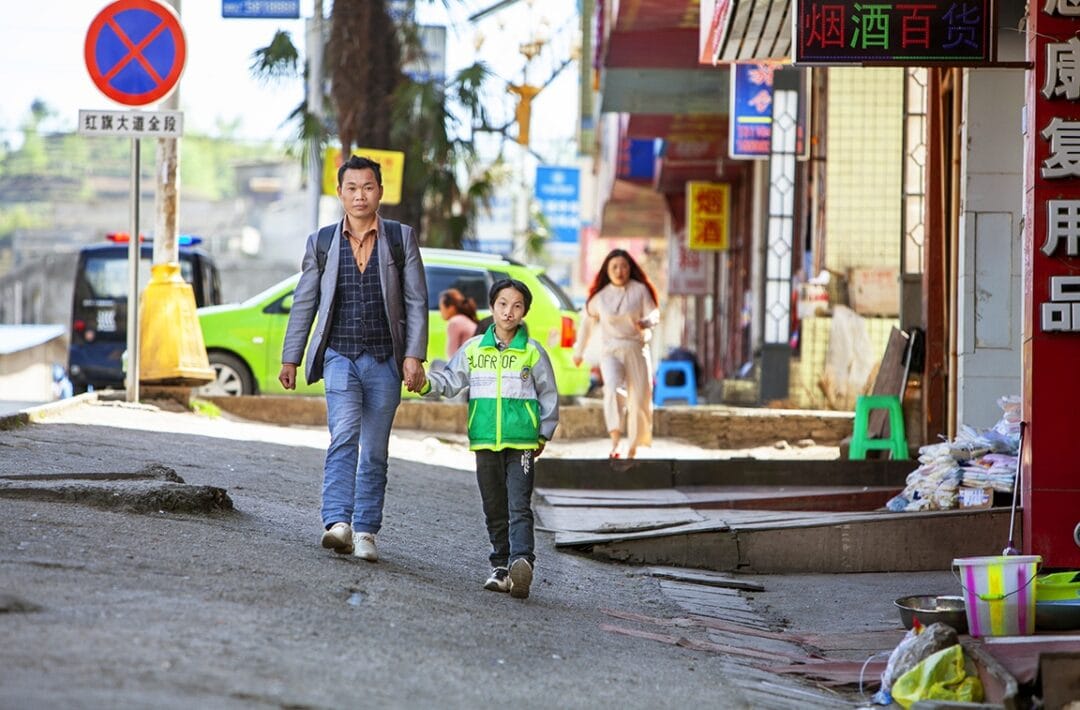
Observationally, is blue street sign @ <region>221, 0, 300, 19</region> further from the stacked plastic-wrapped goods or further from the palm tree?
the stacked plastic-wrapped goods

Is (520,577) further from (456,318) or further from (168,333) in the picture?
(456,318)

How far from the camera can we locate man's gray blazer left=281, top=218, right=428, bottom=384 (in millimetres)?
7402

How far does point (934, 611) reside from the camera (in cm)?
682

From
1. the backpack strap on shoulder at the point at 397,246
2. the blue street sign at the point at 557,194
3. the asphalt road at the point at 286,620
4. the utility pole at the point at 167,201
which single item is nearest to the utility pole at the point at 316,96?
the utility pole at the point at 167,201

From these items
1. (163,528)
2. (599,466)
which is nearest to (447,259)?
(599,466)

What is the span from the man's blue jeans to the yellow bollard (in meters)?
7.22

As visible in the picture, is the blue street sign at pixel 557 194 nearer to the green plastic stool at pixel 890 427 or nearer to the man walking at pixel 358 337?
the green plastic stool at pixel 890 427

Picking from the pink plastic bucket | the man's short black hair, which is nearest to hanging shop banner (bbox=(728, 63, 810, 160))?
the man's short black hair

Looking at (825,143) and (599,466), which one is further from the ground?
(825,143)

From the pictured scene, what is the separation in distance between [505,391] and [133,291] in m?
6.96

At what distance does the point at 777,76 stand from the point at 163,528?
47.4 feet

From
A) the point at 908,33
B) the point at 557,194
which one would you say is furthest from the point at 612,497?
the point at 557,194

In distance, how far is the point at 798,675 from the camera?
647 centimetres

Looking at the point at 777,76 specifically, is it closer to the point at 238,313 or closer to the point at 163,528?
the point at 238,313
